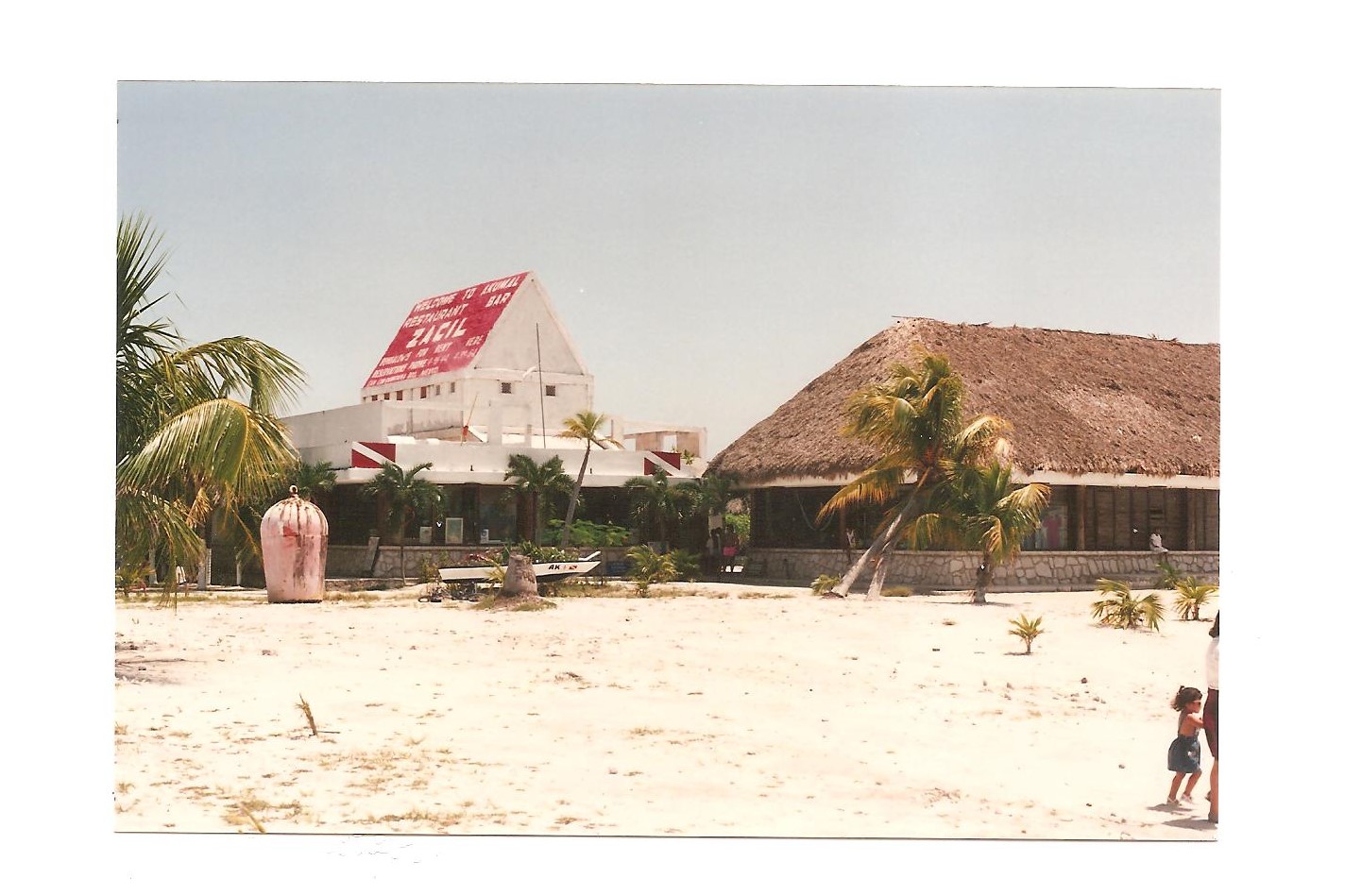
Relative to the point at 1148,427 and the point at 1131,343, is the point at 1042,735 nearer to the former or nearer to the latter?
the point at 1148,427

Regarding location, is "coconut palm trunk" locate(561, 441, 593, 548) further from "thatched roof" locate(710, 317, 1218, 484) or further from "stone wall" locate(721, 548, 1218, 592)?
"stone wall" locate(721, 548, 1218, 592)

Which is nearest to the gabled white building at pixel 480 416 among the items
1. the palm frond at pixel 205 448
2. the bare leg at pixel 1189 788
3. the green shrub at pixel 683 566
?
the green shrub at pixel 683 566

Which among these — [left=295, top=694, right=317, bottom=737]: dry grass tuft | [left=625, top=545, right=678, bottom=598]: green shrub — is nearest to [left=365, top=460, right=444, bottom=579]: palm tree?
[left=625, top=545, right=678, bottom=598]: green shrub

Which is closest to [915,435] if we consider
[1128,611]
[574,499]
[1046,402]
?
[1046,402]

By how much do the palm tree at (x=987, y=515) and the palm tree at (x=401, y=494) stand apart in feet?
23.2

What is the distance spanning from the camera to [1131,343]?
73.5 feet

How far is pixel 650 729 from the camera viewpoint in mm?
9406

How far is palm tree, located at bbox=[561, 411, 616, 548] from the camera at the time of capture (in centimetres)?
2042

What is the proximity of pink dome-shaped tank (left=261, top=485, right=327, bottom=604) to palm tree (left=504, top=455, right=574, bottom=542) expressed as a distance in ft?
13.4

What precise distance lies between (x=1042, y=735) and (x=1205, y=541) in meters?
12.8

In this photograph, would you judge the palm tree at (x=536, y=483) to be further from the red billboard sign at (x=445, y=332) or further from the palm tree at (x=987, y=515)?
the palm tree at (x=987, y=515)

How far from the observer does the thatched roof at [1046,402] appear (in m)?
19.0
